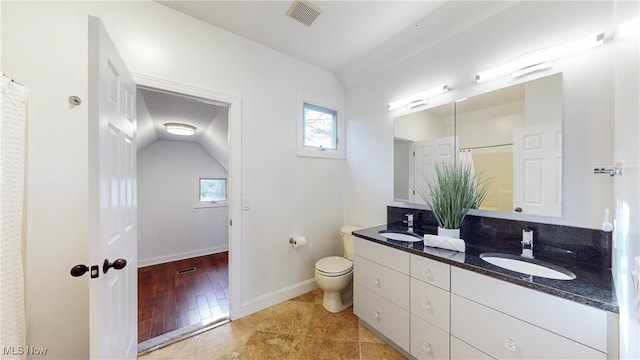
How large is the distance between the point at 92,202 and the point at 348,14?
1.98m

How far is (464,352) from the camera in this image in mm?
1201

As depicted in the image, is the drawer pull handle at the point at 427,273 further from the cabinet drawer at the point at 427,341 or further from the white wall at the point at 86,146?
the white wall at the point at 86,146

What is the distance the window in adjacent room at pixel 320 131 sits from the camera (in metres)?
2.39

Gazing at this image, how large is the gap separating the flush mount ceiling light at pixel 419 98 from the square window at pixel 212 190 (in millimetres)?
3353

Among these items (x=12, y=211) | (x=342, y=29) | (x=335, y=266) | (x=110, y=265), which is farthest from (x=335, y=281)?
(x=342, y=29)

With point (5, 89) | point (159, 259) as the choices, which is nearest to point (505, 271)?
point (5, 89)

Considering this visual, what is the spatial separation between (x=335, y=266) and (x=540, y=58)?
6.93ft

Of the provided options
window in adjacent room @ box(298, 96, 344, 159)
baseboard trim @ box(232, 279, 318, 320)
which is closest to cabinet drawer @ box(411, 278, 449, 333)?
baseboard trim @ box(232, 279, 318, 320)

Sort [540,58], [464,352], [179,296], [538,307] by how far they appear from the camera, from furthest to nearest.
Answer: [179,296] → [540,58] → [464,352] → [538,307]

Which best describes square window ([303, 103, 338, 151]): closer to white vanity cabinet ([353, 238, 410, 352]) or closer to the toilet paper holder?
the toilet paper holder

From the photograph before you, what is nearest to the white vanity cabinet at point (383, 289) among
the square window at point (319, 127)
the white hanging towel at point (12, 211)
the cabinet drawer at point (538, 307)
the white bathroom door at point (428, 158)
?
the cabinet drawer at point (538, 307)

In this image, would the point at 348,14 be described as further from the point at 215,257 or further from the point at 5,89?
the point at 215,257

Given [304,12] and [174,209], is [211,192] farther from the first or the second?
[304,12]

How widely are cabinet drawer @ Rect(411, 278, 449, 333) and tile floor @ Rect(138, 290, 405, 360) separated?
427mm
